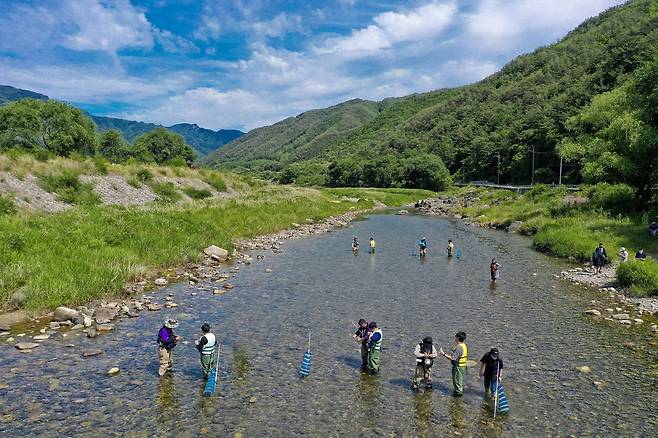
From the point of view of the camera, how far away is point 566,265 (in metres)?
39.8

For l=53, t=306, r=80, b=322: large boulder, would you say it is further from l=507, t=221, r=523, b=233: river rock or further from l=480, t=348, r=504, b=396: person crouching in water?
l=507, t=221, r=523, b=233: river rock

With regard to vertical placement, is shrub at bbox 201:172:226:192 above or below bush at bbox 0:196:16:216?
above

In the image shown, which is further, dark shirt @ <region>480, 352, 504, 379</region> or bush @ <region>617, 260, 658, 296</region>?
bush @ <region>617, 260, 658, 296</region>

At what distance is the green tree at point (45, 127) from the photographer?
292 ft

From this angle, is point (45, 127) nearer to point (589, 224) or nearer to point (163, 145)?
point (163, 145)

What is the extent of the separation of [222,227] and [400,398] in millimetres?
36643

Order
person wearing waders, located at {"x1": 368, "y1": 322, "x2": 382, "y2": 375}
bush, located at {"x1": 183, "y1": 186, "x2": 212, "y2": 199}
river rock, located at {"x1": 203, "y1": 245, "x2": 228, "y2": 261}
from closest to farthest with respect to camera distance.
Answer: person wearing waders, located at {"x1": 368, "y1": 322, "x2": 382, "y2": 375}, river rock, located at {"x1": 203, "y1": 245, "x2": 228, "y2": 261}, bush, located at {"x1": 183, "y1": 186, "x2": 212, "y2": 199}

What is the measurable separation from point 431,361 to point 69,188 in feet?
162

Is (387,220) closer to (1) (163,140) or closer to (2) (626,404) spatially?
(2) (626,404)

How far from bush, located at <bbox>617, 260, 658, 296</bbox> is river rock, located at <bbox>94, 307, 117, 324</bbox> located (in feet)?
102

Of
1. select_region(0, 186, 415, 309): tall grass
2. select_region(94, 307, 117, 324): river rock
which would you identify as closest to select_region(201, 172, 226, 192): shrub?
select_region(0, 186, 415, 309): tall grass

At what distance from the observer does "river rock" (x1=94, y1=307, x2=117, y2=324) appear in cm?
2225

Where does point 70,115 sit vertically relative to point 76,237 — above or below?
above

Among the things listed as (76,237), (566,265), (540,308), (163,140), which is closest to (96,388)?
(76,237)
